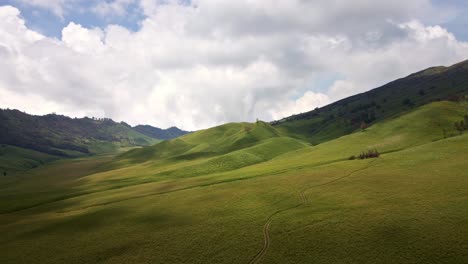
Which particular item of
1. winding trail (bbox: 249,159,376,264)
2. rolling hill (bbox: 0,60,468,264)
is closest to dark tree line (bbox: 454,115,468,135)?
rolling hill (bbox: 0,60,468,264)

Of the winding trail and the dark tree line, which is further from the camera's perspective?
the dark tree line

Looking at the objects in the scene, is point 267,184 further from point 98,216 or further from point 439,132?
point 439,132

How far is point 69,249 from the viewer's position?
49.8 metres

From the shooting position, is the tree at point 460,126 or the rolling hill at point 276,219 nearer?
the rolling hill at point 276,219

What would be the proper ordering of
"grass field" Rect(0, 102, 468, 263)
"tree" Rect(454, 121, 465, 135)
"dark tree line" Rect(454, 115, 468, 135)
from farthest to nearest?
"tree" Rect(454, 121, 465, 135)
"dark tree line" Rect(454, 115, 468, 135)
"grass field" Rect(0, 102, 468, 263)

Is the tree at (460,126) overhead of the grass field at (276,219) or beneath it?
overhead

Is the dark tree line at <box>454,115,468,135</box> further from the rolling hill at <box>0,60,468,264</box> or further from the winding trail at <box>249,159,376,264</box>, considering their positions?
the winding trail at <box>249,159,376,264</box>

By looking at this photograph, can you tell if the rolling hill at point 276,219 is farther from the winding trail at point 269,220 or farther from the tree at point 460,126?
the tree at point 460,126

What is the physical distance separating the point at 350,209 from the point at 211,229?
2564cm

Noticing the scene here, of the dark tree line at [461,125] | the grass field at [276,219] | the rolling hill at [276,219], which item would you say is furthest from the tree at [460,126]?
the grass field at [276,219]

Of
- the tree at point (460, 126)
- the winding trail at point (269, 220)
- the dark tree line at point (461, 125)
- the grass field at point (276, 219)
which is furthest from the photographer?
the tree at point (460, 126)

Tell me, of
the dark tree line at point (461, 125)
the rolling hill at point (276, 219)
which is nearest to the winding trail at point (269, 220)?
the rolling hill at point (276, 219)

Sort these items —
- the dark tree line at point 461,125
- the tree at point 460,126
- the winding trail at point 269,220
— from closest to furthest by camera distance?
the winding trail at point 269,220, the dark tree line at point 461,125, the tree at point 460,126


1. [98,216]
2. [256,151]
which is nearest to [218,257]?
[98,216]
